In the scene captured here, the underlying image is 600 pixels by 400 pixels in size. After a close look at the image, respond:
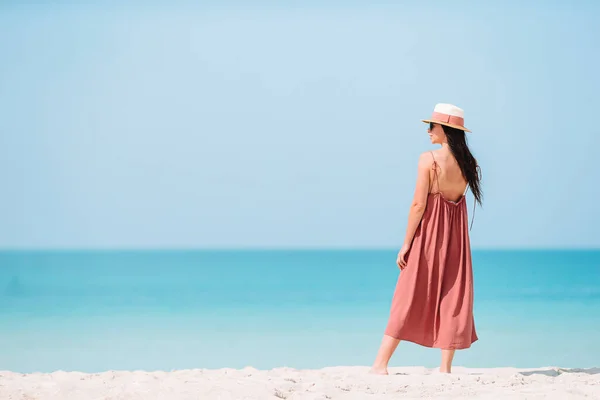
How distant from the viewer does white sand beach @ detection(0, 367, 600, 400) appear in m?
3.38

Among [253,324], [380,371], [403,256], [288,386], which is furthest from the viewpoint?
[253,324]

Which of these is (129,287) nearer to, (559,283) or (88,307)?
(88,307)

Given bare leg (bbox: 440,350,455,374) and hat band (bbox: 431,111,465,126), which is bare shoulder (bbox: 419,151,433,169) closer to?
hat band (bbox: 431,111,465,126)

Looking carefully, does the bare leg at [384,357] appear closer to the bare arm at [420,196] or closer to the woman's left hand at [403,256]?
the woman's left hand at [403,256]

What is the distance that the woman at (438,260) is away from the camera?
406 centimetres

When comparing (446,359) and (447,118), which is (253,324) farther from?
(447,118)

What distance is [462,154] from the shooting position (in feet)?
13.5

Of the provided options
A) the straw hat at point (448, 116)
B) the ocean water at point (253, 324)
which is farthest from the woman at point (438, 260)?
the ocean water at point (253, 324)

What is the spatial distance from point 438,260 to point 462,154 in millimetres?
509

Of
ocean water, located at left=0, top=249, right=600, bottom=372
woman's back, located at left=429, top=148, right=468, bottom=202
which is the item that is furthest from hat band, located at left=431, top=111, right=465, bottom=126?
ocean water, located at left=0, top=249, right=600, bottom=372

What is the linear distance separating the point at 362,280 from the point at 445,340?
1261 cm

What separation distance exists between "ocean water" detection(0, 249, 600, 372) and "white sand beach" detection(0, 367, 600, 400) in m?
2.13

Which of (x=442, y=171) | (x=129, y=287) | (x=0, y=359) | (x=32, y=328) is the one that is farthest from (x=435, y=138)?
(x=129, y=287)

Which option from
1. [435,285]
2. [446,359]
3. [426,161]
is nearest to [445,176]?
[426,161]
